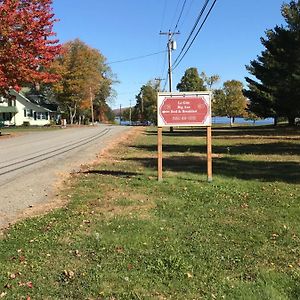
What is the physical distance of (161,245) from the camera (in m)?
6.02

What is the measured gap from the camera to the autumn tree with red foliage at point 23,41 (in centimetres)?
3272

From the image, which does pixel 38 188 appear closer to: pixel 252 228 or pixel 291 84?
pixel 252 228

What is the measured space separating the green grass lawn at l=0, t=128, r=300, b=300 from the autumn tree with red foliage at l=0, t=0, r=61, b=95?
81.1 ft

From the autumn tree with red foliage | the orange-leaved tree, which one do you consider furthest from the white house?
the autumn tree with red foliage

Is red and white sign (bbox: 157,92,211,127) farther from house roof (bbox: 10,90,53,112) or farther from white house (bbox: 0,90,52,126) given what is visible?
house roof (bbox: 10,90,53,112)

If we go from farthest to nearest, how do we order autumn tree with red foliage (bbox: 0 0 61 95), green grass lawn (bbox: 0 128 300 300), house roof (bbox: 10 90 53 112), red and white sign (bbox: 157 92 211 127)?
house roof (bbox: 10 90 53 112) → autumn tree with red foliage (bbox: 0 0 61 95) → red and white sign (bbox: 157 92 211 127) → green grass lawn (bbox: 0 128 300 300)

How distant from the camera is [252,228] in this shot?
22.4ft

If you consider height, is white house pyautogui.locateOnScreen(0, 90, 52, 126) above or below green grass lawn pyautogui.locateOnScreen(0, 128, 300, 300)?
above

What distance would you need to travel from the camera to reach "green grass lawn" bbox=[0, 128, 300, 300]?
4.70m

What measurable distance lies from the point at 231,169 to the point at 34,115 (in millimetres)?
75893

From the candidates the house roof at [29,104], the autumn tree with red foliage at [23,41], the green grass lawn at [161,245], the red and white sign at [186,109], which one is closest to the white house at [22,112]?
the house roof at [29,104]

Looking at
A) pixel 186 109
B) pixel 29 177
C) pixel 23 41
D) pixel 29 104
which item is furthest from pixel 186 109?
pixel 29 104

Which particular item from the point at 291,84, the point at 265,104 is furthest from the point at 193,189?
the point at 265,104

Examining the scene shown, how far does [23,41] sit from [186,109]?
25978mm
